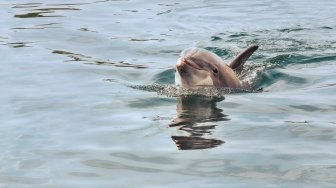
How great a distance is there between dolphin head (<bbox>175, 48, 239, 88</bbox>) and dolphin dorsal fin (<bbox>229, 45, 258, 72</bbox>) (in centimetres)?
75

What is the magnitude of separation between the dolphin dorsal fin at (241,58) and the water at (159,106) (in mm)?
230

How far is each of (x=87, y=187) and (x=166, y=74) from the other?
5.06 m

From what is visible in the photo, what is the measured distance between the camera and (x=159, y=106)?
8430 millimetres

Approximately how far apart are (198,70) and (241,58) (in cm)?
126

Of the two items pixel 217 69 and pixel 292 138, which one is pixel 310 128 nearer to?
pixel 292 138

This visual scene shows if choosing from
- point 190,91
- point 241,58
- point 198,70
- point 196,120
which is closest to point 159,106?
point 190,91

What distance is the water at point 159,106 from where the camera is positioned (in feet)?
19.5

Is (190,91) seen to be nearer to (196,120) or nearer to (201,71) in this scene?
(201,71)

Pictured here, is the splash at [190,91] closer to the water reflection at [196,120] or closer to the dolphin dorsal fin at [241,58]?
the water reflection at [196,120]

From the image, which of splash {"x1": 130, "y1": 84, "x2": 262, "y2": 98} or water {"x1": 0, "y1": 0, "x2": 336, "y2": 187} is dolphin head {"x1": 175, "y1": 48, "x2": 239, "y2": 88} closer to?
splash {"x1": 130, "y1": 84, "x2": 262, "y2": 98}

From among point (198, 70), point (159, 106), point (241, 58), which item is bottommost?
point (159, 106)

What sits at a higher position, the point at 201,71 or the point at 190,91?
the point at 201,71

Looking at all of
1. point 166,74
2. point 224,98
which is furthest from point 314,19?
point 224,98

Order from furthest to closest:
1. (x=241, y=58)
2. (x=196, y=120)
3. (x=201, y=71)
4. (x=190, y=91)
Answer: (x=241, y=58), (x=201, y=71), (x=190, y=91), (x=196, y=120)
